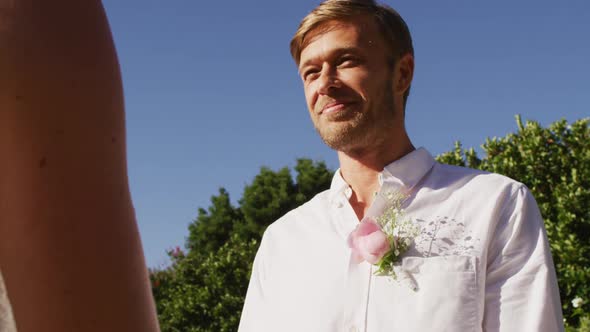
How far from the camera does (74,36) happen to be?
47cm

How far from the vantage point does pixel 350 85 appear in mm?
3406

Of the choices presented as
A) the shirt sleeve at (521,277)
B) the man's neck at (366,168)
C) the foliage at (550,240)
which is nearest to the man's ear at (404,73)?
the man's neck at (366,168)

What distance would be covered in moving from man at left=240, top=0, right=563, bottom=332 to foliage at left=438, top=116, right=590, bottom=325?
230 inches

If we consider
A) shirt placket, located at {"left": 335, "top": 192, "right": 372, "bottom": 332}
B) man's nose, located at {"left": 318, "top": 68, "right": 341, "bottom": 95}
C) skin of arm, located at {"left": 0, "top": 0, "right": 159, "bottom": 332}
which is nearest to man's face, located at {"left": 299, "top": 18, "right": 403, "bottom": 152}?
man's nose, located at {"left": 318, "top": 68, "right": 341, "bottom": 95}

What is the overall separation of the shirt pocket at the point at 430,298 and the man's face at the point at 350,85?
2.63 ft

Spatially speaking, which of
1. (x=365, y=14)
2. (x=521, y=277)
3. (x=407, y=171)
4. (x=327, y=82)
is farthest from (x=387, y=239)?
(x=365, y=14)

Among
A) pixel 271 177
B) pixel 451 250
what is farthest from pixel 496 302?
pixel 271 177

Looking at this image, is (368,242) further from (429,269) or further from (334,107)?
(334,107)

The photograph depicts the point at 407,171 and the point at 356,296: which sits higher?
the point at 407,171

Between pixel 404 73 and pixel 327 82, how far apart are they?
1.98ft

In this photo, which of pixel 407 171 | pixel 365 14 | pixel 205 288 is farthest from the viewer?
pixel 205 288

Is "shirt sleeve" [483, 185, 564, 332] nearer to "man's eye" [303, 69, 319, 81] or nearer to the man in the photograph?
the man

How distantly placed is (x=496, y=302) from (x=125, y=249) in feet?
8.49

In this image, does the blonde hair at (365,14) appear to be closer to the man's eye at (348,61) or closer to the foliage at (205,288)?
the man's eye at (348,61)
